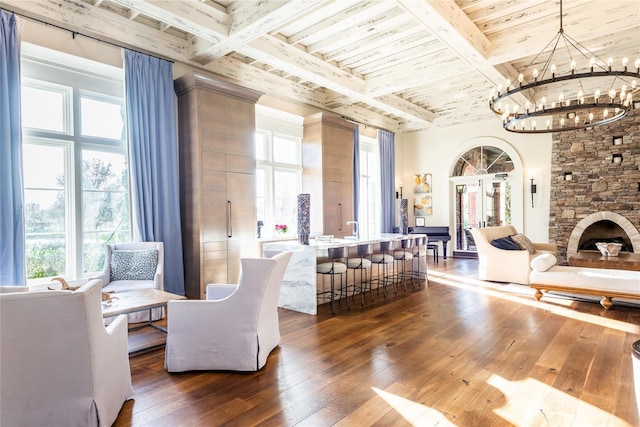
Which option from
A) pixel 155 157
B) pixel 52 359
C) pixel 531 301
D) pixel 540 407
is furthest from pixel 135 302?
pixel 531 301

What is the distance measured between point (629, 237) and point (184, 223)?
329 inches

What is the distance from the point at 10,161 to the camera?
11.8 ft

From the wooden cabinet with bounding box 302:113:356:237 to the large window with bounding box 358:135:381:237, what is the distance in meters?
1.43

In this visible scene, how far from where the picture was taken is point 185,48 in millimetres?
5191

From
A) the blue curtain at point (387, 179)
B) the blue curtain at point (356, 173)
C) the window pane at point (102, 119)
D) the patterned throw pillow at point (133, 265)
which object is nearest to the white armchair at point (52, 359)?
the patterned throw pillow at point (133, 265)

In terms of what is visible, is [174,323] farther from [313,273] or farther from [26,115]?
[26,115]

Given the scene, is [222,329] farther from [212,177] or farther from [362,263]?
[212,177]

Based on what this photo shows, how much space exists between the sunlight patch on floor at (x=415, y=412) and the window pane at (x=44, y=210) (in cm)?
396

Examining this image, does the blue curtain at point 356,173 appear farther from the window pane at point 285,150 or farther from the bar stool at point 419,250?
the bar stool at point 419,250

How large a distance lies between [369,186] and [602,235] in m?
5.11

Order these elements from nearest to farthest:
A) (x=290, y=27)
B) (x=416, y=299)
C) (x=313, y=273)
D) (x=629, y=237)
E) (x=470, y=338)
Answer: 1. (x=470, y=338)
2. (x=313, y=273)
3. (x=290, y=27)
4. (x=416, y=299)
5. (x=629, y=237)

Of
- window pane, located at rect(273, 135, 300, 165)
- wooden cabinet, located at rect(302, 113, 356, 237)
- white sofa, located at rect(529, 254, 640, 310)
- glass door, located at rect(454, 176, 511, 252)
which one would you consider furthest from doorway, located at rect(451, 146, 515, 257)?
window pane, located at rect(273, 135, 300, 165)

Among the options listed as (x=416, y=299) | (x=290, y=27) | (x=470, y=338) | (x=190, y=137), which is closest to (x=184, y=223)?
(x=190, y=137)

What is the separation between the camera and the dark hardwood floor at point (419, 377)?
2213 mm
